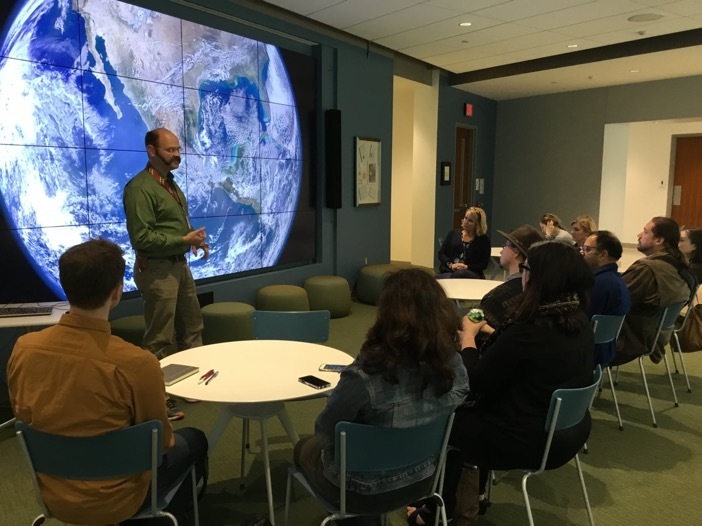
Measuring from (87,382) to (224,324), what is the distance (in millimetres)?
2996

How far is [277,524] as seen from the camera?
231 centimetres

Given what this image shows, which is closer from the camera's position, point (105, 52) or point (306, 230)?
point (105, 52)

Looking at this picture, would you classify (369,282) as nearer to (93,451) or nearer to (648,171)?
(93,451)

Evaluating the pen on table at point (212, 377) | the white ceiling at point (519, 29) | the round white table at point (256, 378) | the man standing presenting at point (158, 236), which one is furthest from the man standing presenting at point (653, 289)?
the man standing presenting at point (158, 236)

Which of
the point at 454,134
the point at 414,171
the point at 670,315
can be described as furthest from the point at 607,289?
the point at 454,134

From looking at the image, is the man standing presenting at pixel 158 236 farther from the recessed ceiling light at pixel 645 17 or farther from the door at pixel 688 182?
the door at pixel 688 182

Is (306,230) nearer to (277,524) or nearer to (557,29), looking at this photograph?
(557,29)

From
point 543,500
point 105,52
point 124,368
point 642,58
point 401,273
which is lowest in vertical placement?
point 543,500

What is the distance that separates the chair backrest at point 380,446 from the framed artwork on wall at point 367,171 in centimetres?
507

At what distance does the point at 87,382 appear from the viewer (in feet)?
4.89

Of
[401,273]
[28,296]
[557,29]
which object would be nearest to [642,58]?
[557,29]

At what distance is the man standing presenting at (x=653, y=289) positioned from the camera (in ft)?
10.8

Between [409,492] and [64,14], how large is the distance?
3.78 metres

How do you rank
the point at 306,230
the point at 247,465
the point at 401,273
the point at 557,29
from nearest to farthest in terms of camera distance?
the point at 401,273
the point at 247,465
the point at 557,29
the point at 306,230
